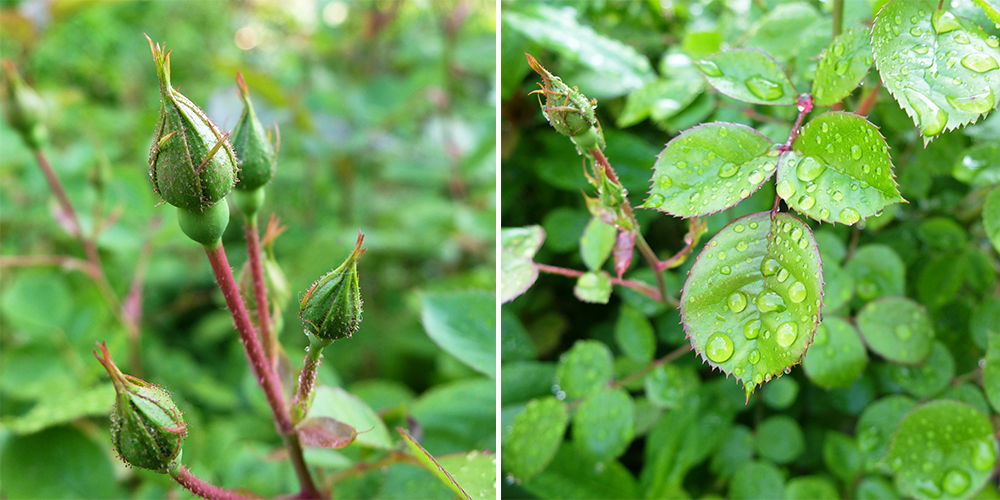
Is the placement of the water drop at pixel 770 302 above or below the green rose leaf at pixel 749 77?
below

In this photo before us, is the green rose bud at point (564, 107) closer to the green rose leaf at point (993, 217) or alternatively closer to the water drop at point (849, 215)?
the water drop at point (849, 215)

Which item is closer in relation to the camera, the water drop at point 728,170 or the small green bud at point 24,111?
the water drop at point 728,170

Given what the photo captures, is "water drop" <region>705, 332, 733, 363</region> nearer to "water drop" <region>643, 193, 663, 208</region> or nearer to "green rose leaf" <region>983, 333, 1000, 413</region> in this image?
"water drop" <region>643, 193, 663, 208</region>

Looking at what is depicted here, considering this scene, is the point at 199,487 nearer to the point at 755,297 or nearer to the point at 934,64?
the point at 755,297

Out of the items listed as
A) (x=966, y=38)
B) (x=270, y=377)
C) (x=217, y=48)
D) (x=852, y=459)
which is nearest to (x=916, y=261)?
(x=852, y=459)

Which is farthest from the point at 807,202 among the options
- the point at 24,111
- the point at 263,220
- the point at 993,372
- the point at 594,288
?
the point at 24,111

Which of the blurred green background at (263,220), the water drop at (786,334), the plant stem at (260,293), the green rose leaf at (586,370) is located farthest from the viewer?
the blurred green background at (263,220)

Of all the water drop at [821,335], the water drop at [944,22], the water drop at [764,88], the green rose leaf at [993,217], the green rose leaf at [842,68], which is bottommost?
the water drop at [821,335]

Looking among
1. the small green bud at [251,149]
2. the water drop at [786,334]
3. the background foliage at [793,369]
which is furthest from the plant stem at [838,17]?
the small green bud at [251,149]

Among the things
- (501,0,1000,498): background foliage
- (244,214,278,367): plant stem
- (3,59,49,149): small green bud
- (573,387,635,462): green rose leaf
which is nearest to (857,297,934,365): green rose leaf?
(501,0,1000,498): background foliage
